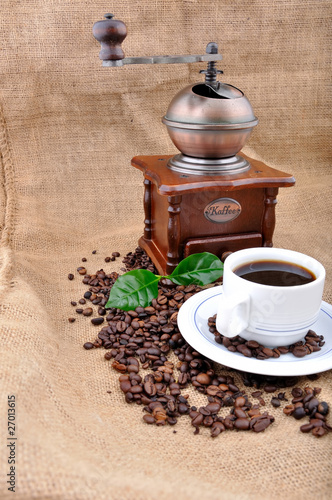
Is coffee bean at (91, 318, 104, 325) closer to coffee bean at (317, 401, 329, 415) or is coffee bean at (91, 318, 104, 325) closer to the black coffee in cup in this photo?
the black coffee in cup

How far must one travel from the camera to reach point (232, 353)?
104 centimetres

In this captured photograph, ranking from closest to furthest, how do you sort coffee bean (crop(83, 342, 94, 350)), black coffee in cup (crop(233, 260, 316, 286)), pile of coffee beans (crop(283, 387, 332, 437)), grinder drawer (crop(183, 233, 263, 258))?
pile of coffee beans (crop(283, 387, 332, 437)) → black coffee in cup (crop(233, 260, 316, 286)) → coffee bean (crop(83, 342, 94, 350)) → grinder drawer (crop(183, 233, 263, 258))

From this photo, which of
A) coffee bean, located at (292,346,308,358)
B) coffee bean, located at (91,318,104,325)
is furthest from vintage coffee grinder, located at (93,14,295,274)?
coffee bean, located at (292,346,308,358)

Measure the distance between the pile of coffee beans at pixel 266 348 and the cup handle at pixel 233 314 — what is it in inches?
1.5

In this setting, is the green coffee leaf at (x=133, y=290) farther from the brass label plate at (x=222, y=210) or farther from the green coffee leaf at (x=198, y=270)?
the brass label plate at (x=222, y=210)

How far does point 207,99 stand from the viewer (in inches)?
54.7

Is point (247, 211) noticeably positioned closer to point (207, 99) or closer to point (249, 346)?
point (207, 99)

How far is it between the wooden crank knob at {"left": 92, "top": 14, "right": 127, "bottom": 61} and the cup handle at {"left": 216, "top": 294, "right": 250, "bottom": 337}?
27.9 inches

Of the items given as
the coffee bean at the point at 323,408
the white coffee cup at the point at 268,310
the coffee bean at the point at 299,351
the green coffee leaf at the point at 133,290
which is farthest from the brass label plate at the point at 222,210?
the coffee bean at the point at 323,408

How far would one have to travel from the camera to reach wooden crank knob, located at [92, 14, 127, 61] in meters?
1.31

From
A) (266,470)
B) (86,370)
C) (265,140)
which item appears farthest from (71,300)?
(265,140)

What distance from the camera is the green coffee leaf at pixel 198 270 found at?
4.54 feet

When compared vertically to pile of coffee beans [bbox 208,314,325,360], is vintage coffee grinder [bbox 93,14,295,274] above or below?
above

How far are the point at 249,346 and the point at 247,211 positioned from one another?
0.55 meters
